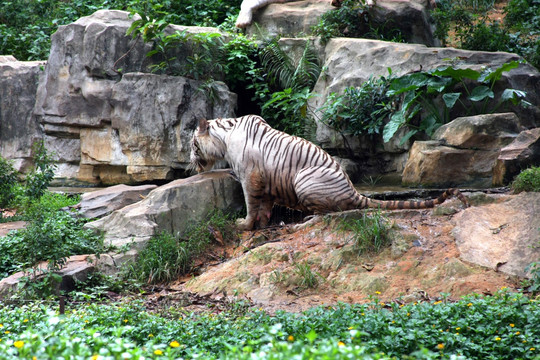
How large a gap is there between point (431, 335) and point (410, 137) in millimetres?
5118

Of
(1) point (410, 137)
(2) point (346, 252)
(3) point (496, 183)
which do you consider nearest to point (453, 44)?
(1) point (410, 137)

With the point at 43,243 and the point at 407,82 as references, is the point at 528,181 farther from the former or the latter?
the point at 43,243

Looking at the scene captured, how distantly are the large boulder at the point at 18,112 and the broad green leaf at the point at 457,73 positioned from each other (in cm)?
688

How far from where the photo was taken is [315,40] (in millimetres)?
10461

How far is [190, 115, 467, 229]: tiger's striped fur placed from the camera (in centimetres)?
719

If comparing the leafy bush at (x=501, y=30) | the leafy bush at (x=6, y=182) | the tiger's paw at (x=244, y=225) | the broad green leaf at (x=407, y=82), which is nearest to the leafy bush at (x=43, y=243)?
the tiger's paw at (x=244, y=225)

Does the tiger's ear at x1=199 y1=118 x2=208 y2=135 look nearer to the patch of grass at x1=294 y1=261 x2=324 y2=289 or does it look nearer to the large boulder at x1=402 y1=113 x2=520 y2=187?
the patch of grass at x1=294 y1=261 x2=324 y2=289

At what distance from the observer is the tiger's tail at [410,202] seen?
22.2 feet

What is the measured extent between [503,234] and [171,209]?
12.8 ft

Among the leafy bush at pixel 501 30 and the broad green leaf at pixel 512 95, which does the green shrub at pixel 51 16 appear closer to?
the leafy bush at pixel 501 30

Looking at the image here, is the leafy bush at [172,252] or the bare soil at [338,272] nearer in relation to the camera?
the bare soil at [338,272]

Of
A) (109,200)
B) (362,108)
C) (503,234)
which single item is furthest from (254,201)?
(503,234)

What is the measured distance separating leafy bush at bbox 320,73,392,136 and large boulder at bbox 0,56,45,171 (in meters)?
5.33

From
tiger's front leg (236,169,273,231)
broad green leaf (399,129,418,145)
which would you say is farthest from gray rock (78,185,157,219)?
broad green leaf (399,129,418,145)
